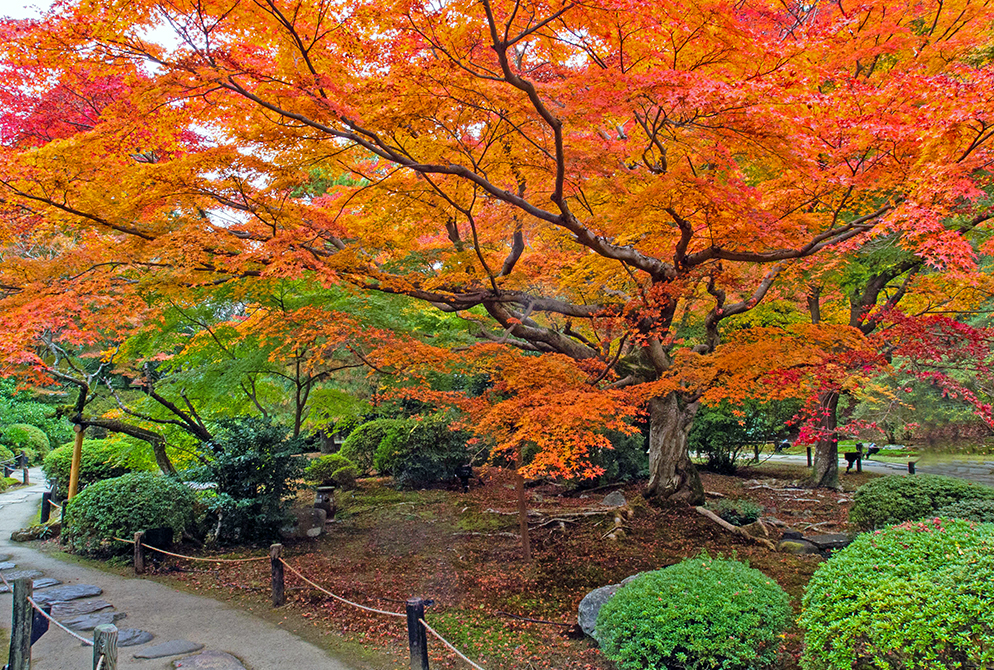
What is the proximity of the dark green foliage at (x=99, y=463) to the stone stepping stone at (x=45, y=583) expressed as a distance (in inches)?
148

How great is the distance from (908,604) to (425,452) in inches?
419

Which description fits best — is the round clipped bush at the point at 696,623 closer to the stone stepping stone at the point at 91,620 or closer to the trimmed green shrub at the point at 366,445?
the stone stepping stone at the point at 91,620

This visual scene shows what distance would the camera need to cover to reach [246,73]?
193 inches

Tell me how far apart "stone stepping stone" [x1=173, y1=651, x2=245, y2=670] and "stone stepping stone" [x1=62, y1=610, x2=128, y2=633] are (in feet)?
5.24

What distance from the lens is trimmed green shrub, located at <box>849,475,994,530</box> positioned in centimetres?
672

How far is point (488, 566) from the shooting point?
787 centimetres

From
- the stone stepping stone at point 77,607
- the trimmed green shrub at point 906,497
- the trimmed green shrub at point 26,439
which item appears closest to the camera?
the stone stepping stone at point 77,607

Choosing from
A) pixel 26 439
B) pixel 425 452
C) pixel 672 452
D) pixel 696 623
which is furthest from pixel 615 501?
pixel 26 439

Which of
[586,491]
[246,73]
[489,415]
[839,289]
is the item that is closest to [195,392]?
[489,415]

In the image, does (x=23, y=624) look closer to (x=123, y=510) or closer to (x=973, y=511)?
(x=123, y=510)

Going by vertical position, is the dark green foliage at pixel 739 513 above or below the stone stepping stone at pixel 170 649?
above

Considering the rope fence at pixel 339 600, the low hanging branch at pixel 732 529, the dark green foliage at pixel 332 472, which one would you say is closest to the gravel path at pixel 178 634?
the rope fence at pixel 339 600

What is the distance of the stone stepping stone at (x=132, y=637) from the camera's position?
535cm

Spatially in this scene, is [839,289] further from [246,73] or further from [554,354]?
[246,73]
